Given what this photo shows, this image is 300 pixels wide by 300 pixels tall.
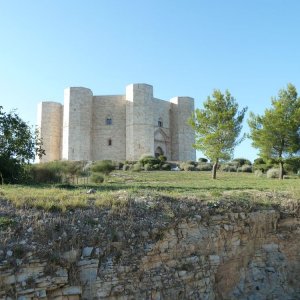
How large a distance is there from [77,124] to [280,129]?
2382cm

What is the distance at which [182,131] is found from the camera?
45.1 metres

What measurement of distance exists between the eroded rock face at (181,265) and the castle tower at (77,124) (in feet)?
111

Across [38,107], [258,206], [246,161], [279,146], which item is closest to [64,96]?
[38,107]

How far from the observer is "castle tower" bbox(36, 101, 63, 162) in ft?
145

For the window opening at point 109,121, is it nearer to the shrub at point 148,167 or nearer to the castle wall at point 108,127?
the castle wall at point 108,127

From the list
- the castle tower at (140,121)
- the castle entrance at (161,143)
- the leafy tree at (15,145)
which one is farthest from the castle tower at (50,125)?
the leafy tree at (15,145)

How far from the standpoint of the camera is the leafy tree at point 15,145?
14734 mm

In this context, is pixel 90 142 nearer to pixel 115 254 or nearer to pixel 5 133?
pixel 5 133

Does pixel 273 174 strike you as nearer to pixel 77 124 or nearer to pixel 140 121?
pixel 140 121

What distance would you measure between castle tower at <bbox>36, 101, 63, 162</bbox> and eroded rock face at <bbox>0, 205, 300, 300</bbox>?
38.2m

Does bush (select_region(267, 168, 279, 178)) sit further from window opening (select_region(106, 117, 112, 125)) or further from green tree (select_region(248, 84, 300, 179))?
window opening (select_region(106, 117, 112, 125))

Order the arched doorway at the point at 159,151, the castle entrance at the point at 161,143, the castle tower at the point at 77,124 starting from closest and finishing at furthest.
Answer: the castle tower at the point at 77,124, the castle entrance at the point at 161,143, the arched doorway at the point at 159,151

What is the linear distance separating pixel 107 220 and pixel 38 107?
40590 millimetres

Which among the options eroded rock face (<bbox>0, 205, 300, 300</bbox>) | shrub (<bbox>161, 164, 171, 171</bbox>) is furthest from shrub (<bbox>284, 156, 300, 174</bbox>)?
eroded rock face (<bbox>0, 205, 300, 300</bbox>)
